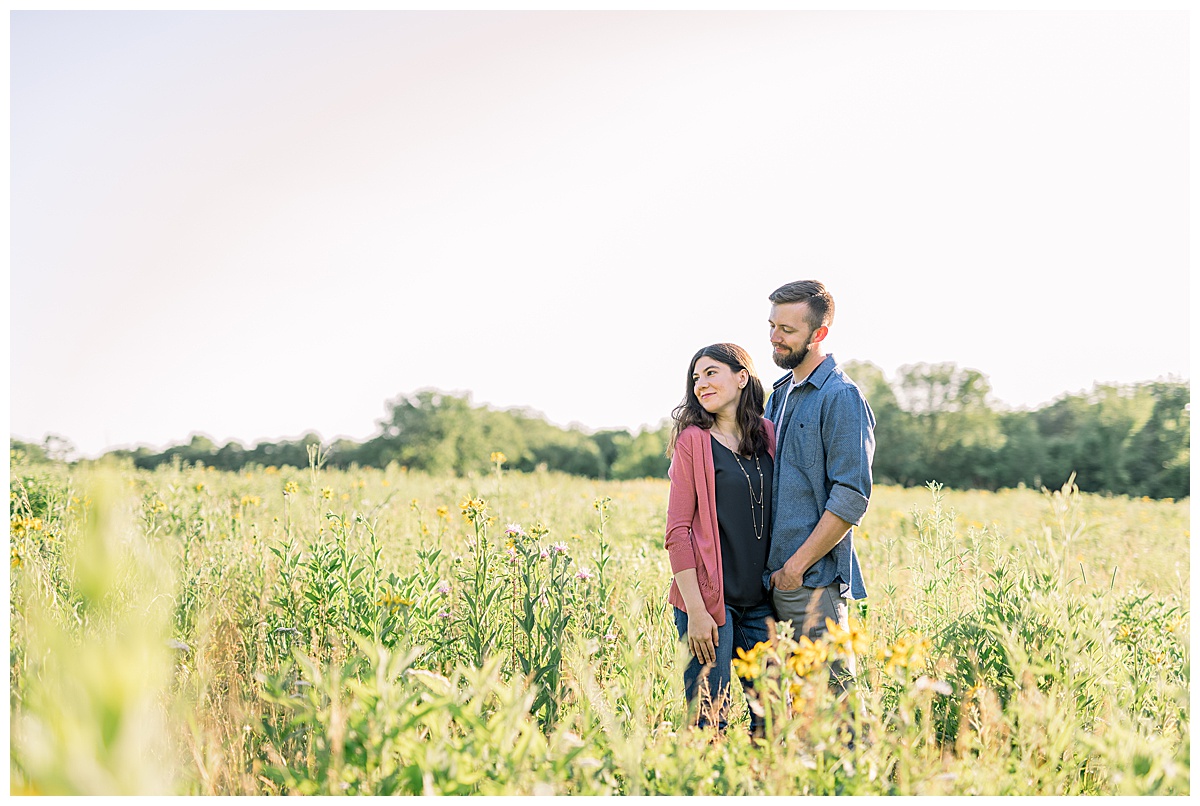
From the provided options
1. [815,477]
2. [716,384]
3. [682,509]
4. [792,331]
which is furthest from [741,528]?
[792,331]

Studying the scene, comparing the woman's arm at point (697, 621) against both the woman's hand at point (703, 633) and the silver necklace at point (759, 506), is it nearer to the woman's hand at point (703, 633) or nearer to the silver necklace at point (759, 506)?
the woman's hand at point (703, 633)

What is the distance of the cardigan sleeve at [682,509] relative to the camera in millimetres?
3096

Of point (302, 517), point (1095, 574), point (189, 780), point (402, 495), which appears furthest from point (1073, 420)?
point (189, 780)

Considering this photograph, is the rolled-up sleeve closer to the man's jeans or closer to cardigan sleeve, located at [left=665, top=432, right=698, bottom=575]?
the man's jeans

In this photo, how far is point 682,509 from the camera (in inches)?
124

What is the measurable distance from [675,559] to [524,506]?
4.89m

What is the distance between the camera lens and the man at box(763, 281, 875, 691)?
3074mm

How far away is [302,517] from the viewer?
226 inches

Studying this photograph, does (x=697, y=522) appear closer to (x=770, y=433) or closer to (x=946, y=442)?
(x=770, y=433)

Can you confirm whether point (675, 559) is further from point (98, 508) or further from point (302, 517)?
point (302, 517)

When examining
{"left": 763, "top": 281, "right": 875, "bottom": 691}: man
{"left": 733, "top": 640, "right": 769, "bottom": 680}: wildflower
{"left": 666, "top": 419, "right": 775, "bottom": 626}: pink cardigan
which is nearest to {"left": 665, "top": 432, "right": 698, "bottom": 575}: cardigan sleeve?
{"left": 666, "top": 419, "right": 775, "bottom": 626}: pink cardigan

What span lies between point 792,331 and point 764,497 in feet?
2.39

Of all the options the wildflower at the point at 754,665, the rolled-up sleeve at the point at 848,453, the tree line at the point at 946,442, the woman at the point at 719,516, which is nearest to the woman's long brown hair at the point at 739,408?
the woman at the point at 719,516

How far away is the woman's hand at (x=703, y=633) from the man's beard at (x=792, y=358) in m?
1.13
